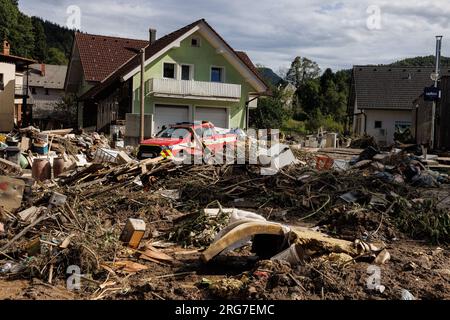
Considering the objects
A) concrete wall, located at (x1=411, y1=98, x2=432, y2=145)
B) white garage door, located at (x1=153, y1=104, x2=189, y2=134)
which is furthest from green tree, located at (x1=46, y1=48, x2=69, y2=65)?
concrete wall, located at (x1=411, y1=98, x2=432, y2=145)

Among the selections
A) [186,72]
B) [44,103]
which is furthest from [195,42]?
[44,103]

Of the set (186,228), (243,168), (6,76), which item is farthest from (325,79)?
(186,228)

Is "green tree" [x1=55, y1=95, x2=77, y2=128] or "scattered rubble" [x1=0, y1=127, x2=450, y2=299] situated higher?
"green tree" [x1=55, y1=95, x2=77, y2=128]

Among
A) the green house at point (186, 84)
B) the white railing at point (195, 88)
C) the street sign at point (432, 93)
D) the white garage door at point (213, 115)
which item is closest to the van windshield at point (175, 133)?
the green house at point (186, 84)

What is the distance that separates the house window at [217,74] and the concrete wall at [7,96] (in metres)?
18.4

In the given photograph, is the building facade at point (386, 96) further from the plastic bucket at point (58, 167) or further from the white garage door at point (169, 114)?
the plastic bucket at point (58, 167)

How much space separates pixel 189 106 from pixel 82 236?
26.7 m

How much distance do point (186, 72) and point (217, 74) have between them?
212 cm

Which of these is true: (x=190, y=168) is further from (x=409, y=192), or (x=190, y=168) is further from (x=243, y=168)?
(x=409, y=192)

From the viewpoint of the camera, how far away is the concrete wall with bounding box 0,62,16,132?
43.8 metres

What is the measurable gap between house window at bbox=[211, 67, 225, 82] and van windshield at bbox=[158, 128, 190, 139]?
16.0 m

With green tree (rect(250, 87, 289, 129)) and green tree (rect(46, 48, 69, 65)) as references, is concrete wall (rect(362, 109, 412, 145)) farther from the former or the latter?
green tree (rect(46, 48, 69, 65))

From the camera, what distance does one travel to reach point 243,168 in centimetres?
1275

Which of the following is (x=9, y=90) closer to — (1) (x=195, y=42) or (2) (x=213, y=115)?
(1) (x=195, y=42)
